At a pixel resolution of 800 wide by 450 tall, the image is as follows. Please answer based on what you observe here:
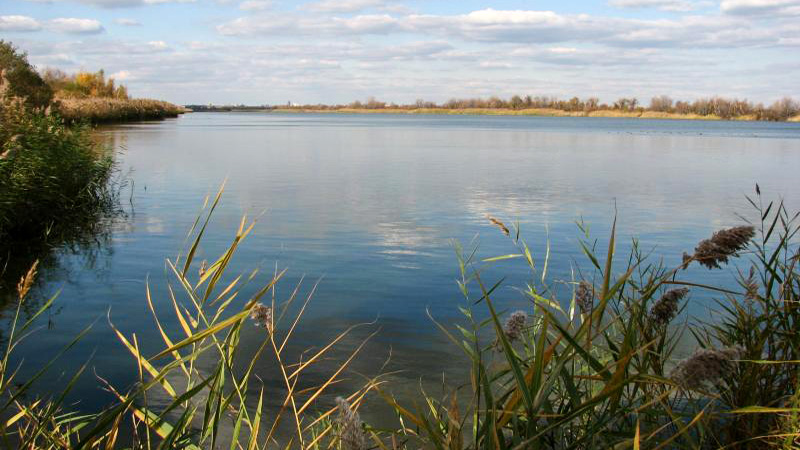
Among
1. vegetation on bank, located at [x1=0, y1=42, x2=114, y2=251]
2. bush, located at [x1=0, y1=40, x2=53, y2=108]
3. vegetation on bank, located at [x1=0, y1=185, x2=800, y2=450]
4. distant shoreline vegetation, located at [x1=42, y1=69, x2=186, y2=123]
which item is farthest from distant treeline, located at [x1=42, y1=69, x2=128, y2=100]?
vegetation on bank, located at [x1=0, y1=185, x2=800, y2=450]

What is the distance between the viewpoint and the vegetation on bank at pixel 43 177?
34.2ft

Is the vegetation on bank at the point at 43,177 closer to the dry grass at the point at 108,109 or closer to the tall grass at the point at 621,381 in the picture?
the tall grass at the point at 621,381

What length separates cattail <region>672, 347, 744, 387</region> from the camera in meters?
1.62

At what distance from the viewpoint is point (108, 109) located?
5962 cm

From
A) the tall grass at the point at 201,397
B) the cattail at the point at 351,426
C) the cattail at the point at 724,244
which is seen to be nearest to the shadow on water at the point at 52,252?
the tall grass at the point at 201,397

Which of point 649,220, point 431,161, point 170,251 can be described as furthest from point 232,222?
point 431,161

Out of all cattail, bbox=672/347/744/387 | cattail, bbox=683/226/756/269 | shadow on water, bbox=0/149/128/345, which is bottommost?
shadow on water, bbox=0/149/128/345

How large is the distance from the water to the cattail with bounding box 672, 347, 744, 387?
456 centimetres

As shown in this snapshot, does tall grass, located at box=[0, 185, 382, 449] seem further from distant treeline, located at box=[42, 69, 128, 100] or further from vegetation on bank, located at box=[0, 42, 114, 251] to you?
Result: distant treeline, located at box=[42, 69, 128, 100]

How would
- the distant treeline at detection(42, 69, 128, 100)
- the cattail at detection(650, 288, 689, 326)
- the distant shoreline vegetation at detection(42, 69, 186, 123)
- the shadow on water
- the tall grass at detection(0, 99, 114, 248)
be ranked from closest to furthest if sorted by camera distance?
the cattail at detection(650, 288, 689, 326)
the shadow on water
the tall grass at detection(0, 99, 114, 248)
the distant shoreline vegetation at detection(42, 69, 186, 123)
the distant treeline at detection(42, 69, 128, 100)

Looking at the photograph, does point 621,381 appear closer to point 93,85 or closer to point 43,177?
point 43,177

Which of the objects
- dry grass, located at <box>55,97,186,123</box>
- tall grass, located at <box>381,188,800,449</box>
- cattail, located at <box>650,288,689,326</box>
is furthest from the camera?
dry grass, located at <box>55,97,186,123</box>

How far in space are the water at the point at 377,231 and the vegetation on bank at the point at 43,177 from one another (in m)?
0.87

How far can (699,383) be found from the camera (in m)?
1.69
